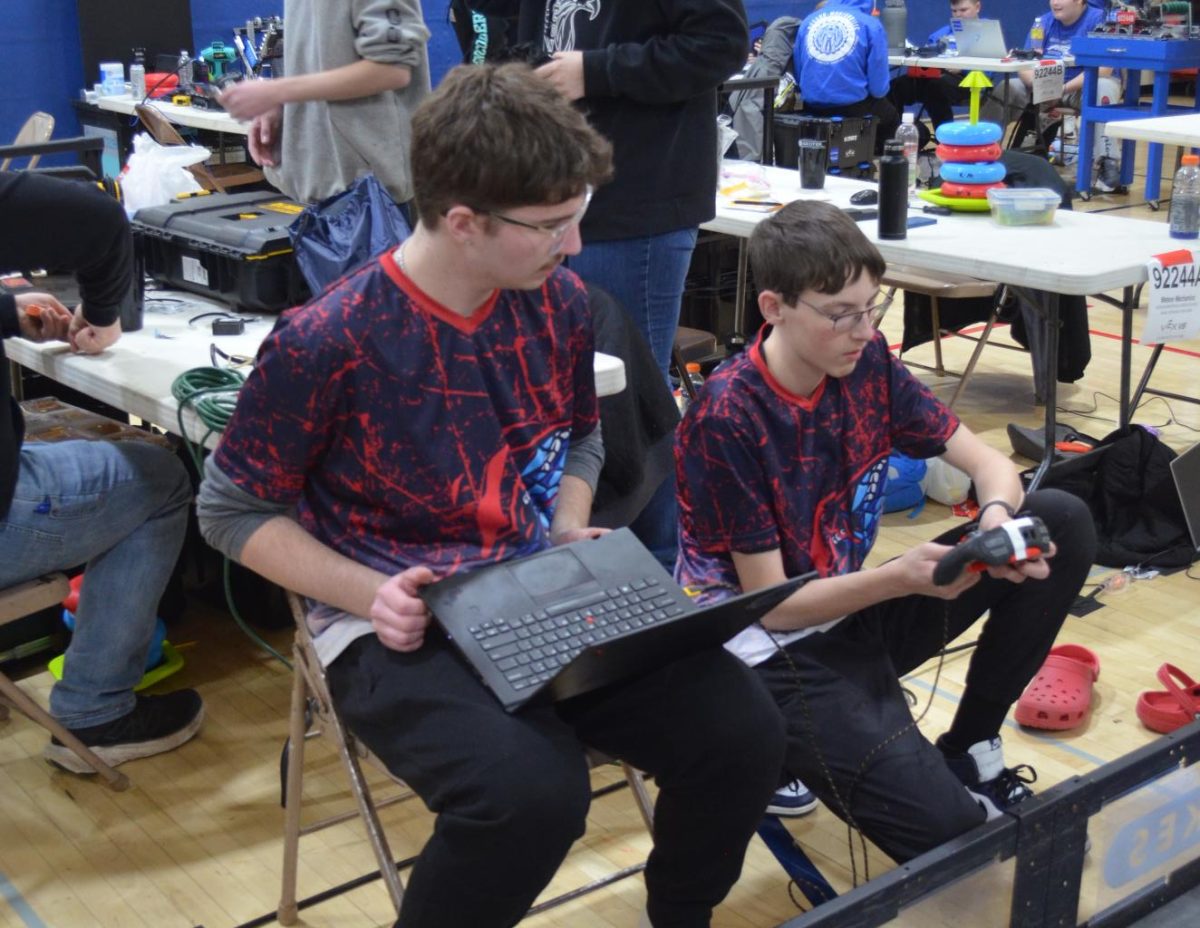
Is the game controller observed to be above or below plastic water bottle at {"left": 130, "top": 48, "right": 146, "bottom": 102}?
below

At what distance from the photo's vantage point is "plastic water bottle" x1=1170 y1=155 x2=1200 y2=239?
10.8ft

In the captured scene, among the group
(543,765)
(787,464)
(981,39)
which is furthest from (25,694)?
(981,39)

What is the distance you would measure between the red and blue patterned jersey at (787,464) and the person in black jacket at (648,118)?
0.67 meters

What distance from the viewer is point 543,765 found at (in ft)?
5.09

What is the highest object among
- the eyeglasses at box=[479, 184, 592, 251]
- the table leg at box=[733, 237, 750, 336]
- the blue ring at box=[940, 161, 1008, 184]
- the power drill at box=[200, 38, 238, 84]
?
the eyeglasses at box=[479, 184, 592, 251]

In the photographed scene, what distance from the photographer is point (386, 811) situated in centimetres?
242

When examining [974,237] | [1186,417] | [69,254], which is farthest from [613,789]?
[1186,417]

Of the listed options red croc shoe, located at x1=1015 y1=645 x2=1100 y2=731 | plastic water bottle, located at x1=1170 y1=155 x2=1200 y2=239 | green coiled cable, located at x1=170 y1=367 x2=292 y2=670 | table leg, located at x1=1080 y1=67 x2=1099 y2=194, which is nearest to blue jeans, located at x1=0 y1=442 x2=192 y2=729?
green coiled cable, located at x1=170 y1=367 x2=292 y2=670

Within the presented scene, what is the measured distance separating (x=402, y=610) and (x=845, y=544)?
2.34 feet

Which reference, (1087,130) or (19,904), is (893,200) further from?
(1087,130)

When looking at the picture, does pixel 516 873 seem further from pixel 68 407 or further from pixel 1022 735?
pixel 68 407

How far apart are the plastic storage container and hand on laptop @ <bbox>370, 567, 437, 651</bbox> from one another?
91.4 inches

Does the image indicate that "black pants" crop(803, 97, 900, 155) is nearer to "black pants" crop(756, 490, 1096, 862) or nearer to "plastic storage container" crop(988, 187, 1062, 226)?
"plastic storage container" crop(988, 187, 1062, 226)

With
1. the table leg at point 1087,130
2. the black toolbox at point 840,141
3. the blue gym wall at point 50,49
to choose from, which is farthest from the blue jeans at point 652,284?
the table leg at point 1087,130
